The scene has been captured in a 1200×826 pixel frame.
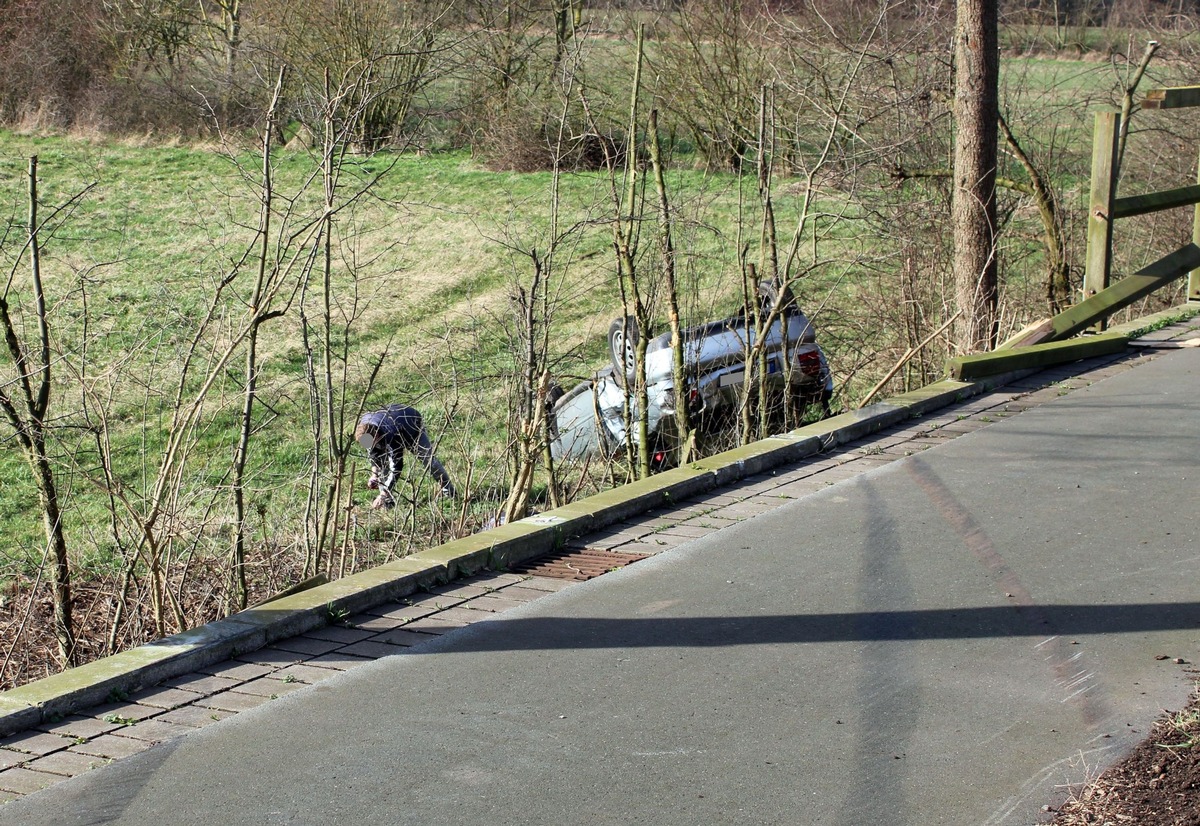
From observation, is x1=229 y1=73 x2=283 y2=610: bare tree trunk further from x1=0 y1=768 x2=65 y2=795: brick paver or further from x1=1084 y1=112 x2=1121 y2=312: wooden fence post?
x1=1084 y1=112 x2=1121 y2=312: wooden fence post

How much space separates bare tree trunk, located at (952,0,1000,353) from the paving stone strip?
4.31m

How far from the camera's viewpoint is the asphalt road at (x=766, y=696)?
3.88 metres

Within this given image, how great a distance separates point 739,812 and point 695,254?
6750 millimetres

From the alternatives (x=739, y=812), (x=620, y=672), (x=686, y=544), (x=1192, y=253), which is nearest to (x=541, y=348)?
(x=686, y=544)

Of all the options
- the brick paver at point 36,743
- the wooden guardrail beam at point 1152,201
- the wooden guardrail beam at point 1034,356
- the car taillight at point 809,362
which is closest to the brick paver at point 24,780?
the brick paver at point 36,743

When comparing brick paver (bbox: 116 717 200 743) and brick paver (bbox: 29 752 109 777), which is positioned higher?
brick paver (bbox: 29 752 109 777)

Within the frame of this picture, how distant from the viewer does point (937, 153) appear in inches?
619

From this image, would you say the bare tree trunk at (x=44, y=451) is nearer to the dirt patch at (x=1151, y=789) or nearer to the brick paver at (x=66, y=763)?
the brick paver at (x=66, y=763)

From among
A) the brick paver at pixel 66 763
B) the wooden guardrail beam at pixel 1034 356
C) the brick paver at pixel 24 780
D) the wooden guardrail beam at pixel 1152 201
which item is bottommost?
the brick paver at pixel 66 763

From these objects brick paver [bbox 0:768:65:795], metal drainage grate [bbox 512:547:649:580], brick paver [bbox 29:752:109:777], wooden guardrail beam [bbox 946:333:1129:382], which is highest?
wooden guardrail beam [bbox 946:333:1129:382]

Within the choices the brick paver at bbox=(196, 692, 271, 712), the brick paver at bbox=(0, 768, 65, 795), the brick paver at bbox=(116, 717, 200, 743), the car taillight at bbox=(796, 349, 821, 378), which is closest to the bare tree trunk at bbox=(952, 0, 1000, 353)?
the car taillight at bbox=(796, 349, 821, 378)

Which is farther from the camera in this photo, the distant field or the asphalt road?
the distant field

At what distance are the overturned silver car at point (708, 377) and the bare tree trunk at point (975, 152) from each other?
1818mm

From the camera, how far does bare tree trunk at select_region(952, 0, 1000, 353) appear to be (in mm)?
12508
